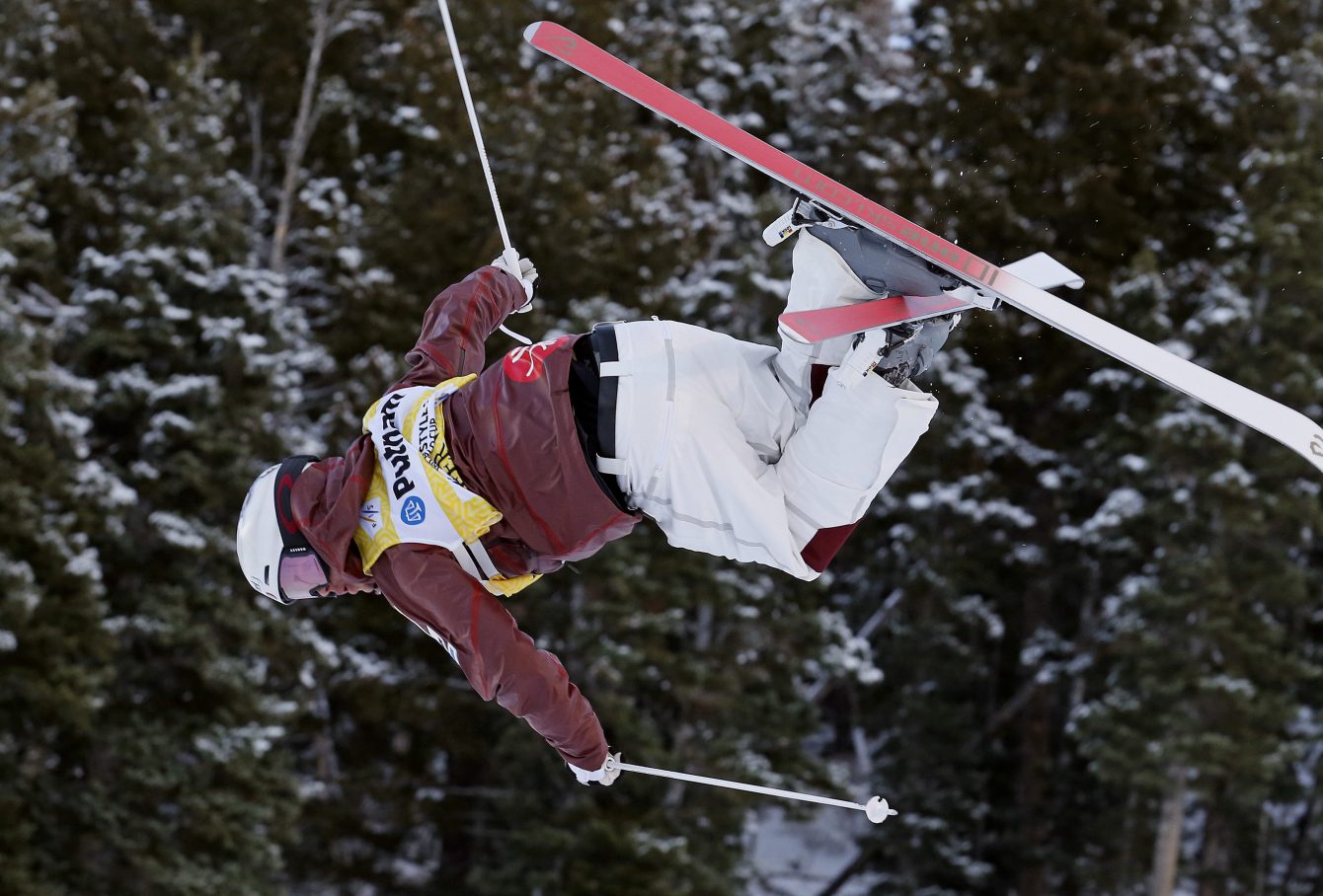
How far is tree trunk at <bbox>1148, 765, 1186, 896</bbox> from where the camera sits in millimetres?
11438

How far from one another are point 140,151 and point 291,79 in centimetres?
316

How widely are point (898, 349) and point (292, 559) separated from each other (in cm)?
131

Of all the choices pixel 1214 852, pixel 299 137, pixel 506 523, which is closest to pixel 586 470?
pixel 506 523

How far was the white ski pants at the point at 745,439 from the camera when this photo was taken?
8.95 ft

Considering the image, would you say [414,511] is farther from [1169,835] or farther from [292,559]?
[1169,835]

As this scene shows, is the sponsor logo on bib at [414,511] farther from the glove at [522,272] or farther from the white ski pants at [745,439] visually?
the glove at [522,272]

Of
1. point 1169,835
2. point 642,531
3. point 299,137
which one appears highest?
point 299,137

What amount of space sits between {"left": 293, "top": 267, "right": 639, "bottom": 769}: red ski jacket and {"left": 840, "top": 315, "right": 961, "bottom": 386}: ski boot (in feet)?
1.86

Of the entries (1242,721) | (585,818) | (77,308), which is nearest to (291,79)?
(77,308)

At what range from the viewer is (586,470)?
2.90 meters

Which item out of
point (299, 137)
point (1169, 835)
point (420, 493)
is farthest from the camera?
point (299, 137)

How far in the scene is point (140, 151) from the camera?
35.3 feet

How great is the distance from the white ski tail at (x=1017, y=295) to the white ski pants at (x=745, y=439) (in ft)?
0.41

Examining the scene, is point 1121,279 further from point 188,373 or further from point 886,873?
point 188,373
